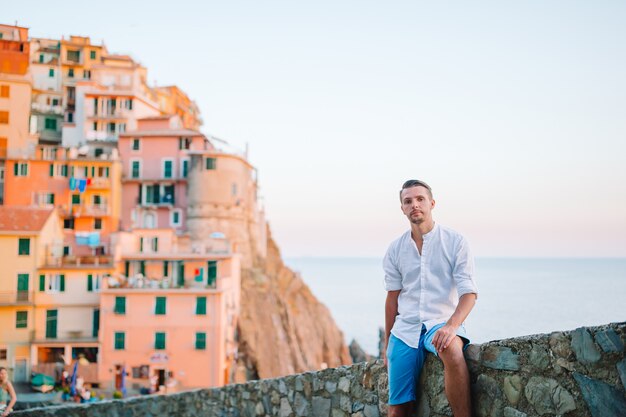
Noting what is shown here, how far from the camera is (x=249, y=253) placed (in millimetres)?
54375

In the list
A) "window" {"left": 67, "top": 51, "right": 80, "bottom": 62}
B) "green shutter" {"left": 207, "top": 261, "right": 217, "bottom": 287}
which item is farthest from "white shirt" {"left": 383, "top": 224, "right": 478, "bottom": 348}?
"window" {"left": 67, "top": 51, "right": 80, "bottom": 62}

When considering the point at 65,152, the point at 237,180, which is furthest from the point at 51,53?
the point at 237,180

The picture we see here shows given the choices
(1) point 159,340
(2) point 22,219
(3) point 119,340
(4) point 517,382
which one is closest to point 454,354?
(4) point 517,382

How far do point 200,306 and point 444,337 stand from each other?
35.2 metres

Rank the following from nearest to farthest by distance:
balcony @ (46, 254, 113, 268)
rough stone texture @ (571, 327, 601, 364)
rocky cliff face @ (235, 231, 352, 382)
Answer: rough stone texture @ (571, 327, 601, 364), balcony @ (46, 254, 113, 268), rocky cliff face @ (235, 231, 352, 382)

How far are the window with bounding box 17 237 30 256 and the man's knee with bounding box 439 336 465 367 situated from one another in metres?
39.9

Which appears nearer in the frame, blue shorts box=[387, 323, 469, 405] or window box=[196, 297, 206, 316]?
blue shorts box=[387, 323, 469, 405]

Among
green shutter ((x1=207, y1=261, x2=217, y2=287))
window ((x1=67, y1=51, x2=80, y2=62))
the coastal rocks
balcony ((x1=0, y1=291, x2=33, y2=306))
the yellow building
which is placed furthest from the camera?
window ((x1=67, y1=51, x2=80, y2=62))

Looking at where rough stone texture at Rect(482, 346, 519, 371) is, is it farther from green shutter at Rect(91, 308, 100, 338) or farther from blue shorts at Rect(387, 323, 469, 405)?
green shutter at Rect(91, 308, 100, 338)

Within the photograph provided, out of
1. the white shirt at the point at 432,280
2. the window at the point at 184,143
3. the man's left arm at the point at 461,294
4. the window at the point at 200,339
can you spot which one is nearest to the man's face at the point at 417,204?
the white shirt at the point at 432,280

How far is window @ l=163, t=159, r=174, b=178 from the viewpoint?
51.4 metres

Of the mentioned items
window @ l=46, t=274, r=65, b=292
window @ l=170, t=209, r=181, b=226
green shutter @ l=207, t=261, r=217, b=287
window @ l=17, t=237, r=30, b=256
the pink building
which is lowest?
window @ l=46, t=274, r=65, b=292

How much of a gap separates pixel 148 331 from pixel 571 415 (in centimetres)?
3678

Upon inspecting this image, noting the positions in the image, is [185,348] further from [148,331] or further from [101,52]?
[101,52]
